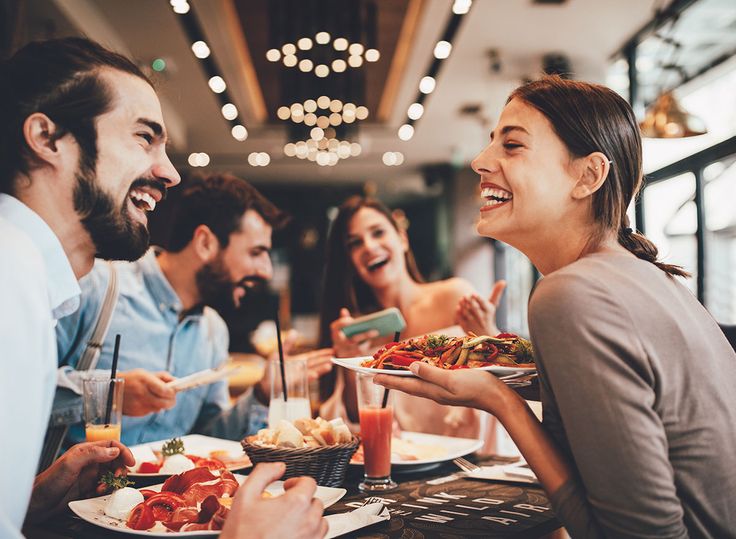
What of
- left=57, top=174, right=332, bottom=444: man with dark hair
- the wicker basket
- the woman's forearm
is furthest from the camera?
left=57, top=174, right=332, bottom=444: man with dark hair

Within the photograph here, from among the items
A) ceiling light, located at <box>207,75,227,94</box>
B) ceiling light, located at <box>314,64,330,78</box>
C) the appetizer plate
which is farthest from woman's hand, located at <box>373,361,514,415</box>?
ceiling light, located at <box>207,75,227,94</box>

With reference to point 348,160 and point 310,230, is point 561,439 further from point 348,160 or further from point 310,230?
point 310,230

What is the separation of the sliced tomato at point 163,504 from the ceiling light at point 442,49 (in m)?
4.17

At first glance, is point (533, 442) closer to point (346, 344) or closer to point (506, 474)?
point (506, 474)

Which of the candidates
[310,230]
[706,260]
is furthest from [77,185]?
[310,230]

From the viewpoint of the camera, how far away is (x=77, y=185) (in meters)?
1.41

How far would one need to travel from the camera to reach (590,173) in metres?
1.50

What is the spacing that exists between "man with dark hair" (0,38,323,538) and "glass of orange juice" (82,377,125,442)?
18 centimetres

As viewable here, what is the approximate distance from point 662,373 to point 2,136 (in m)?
1.43

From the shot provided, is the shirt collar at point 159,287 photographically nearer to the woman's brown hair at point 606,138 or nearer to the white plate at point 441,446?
the white plate at point 441,446

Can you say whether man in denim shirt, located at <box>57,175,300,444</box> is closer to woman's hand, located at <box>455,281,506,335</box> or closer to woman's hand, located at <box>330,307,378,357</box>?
woman's hand, located at <box>330,307,378,357</box>

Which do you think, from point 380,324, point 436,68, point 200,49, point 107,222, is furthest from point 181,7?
point 107,222

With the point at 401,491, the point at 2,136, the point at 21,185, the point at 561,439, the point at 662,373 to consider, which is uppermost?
the point at 2,136

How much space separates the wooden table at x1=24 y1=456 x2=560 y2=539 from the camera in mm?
1363
